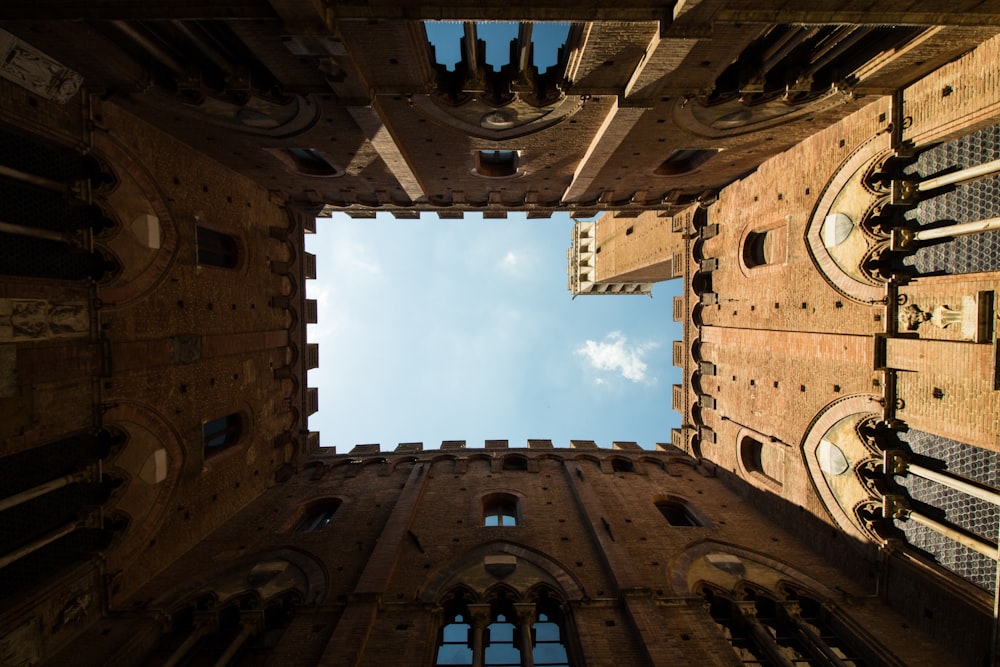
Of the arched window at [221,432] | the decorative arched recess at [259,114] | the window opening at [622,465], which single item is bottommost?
the window opening at [622,465]

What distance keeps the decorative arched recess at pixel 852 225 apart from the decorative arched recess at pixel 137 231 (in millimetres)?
16434

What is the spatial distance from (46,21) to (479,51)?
27.1 feet

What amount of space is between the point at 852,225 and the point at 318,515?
56.5 feet

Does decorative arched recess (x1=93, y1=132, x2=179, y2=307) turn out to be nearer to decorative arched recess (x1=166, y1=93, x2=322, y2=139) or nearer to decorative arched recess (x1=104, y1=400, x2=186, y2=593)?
decorative arched recess (x1=166, y1=93, x2=322, y2=139)

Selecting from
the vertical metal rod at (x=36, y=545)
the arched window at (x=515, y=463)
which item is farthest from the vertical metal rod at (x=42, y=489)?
the arched window at (x=515, y=463)

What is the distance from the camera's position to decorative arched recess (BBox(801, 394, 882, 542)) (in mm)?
10562

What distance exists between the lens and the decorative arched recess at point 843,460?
10.6 metres

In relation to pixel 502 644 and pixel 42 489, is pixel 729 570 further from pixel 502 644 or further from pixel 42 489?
pixel 42 489

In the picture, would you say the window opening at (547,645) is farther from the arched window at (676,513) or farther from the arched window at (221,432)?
the arched window at (221,432)

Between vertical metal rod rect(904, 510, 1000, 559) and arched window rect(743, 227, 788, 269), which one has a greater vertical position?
arched window rect(743, 227, 788, 269)

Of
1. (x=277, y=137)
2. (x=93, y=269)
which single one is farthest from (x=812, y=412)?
(x=93, y=269)

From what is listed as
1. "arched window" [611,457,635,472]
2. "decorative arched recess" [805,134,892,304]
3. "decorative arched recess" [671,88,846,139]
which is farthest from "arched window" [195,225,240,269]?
"decorative arched recess" [805,134,892,304]

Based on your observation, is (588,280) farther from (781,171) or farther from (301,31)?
(301,31)

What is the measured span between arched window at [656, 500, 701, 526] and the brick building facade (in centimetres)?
14
